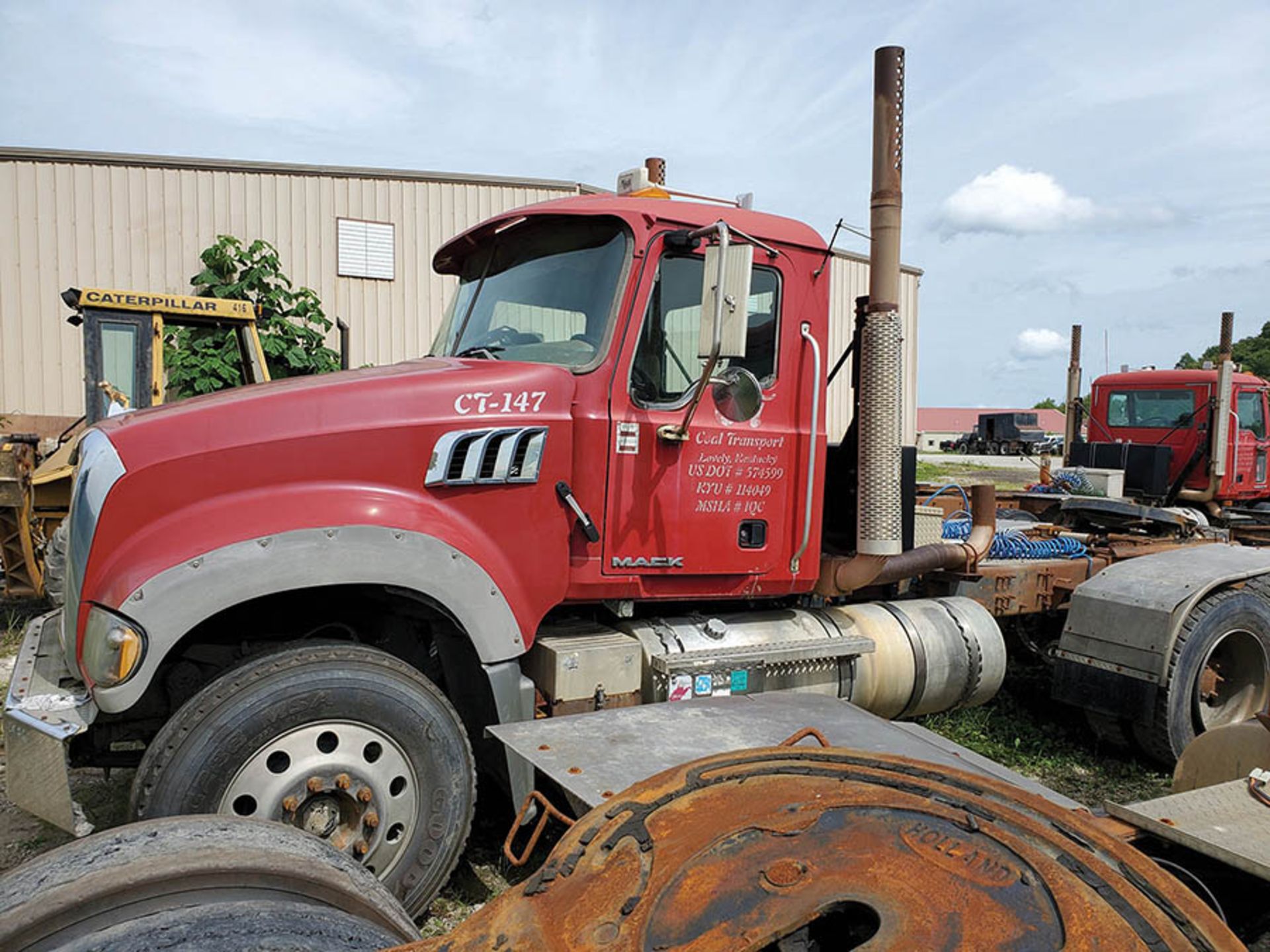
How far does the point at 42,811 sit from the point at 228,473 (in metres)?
1.12

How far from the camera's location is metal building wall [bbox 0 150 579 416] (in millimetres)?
11773

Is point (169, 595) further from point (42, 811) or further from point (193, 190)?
point (193, 190)

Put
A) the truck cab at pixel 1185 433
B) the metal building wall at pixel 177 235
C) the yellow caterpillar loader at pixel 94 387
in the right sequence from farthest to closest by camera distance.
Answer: the metal building wall at pixel 177 235, the truck cab at pixel 1185 433, the yellow caterpillar loader at pixel 94 387

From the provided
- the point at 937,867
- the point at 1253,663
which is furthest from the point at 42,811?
the point at 1253,663

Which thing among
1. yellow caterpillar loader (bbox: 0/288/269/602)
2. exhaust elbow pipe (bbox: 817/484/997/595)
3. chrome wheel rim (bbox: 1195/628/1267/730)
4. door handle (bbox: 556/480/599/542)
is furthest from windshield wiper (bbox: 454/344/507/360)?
yellow caterpillar loader (bbox: 0/288/269/602)

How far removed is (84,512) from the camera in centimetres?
291

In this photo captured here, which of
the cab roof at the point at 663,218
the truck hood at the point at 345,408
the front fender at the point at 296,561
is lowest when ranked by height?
the front fender at the point at 296,561

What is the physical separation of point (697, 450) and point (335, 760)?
5.87ft

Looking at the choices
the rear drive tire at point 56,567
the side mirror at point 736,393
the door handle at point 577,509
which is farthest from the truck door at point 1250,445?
the rear drive tire at point 56,567

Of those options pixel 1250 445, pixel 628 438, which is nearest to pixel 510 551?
pixel 628 438

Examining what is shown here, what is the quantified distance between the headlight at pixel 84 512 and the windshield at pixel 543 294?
1.45m

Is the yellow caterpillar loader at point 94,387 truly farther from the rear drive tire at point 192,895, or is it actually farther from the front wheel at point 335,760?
the rear drive tire at point 192,895

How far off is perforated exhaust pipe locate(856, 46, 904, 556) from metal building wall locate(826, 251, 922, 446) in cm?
988

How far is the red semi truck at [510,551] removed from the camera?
283 centimetres
